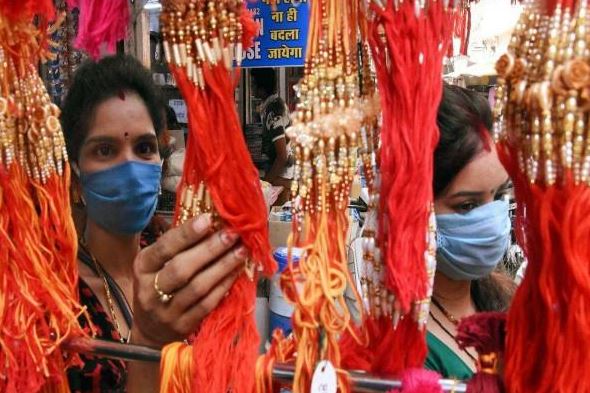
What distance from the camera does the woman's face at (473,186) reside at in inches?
39.8

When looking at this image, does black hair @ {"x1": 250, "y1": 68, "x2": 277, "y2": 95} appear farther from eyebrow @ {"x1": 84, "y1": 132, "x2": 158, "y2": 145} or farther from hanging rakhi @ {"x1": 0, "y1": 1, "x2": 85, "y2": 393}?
hanging rakhi @ {"x1": 0, "y1": 1, "x2": 85, "y2": 393}

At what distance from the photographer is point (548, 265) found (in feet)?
1.65

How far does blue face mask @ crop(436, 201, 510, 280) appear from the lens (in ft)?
3.26

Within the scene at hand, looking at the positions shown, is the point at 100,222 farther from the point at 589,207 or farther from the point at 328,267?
the point at 589,207

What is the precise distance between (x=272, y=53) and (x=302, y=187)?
6.30 ft

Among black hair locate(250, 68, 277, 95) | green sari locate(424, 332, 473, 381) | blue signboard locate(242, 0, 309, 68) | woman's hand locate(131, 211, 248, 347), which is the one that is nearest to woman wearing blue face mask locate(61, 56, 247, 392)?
woman's hand locate(131, 211, 248, 347)

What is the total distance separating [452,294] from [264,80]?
2365 millimetres

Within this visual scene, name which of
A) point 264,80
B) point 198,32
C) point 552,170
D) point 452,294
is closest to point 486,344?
point 552,170

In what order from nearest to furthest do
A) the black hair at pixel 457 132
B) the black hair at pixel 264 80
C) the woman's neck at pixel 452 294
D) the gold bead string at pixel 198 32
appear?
1. the gold bead string at pixel 198 32
2. the black hair at pixel 457 132
3. the woman's neck at pixel 452 294
4. the black hair at pixel 264 80

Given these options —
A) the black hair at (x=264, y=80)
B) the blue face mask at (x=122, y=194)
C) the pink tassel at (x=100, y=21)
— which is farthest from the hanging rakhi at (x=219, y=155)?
the black hair at (x=264, y=80)

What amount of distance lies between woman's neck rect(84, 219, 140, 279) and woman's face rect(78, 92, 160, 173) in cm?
15

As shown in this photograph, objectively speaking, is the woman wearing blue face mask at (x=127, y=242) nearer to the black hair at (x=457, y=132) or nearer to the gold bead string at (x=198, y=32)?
the gold bead string at (x=198, y=32)

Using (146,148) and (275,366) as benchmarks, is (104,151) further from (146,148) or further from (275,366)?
(275,366)

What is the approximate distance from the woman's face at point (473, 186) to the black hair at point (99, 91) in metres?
0.56
